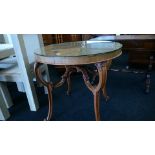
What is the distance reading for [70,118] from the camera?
129cm

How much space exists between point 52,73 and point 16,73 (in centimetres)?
109

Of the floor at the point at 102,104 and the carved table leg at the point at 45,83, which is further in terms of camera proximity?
the floor at the point at 102,104

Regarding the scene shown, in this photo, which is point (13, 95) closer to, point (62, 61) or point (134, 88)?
point (62, 61)

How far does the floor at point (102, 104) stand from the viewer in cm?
128

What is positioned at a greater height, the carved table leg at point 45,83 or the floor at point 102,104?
the carved table leg at point 45,83

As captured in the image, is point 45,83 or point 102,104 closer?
point 45,83

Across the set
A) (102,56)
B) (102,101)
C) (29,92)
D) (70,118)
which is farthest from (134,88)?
(29,92)

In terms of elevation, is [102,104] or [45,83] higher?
[45,83]

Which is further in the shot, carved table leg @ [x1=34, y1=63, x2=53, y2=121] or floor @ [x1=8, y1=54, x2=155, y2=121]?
floor @ [x1=8, y1=54, x2=155, y2=121]

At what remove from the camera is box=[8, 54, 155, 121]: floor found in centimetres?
128

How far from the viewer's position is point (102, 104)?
4.78 ft
